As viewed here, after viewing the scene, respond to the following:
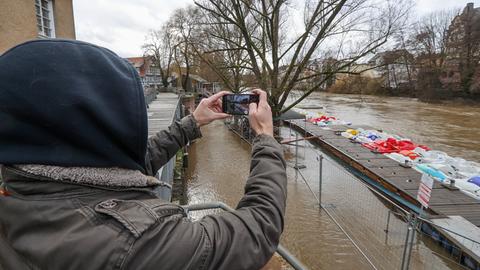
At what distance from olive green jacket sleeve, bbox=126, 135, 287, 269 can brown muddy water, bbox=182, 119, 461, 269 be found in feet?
13.4

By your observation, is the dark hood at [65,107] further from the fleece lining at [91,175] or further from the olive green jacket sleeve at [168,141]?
the olive green jacket sleeve at [168,141]

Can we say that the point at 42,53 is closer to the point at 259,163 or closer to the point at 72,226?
the point at 72,226

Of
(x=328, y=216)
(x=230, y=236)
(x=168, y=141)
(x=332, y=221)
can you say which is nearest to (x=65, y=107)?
(x=230, y=236)

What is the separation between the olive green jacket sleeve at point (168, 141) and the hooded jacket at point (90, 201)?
31.9 inches

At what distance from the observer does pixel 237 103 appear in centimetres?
193

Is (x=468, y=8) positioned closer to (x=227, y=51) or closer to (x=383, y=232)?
(x=227, y=51)

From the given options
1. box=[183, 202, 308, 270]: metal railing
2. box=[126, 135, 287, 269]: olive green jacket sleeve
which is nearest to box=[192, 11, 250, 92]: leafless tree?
box=[183, 202, 308, 270]: metal railing

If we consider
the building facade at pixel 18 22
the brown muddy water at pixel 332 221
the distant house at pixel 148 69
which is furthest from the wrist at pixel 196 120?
the distant house at pixel 148 69

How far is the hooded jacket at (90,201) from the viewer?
777 mm

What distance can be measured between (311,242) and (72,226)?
6.47 m

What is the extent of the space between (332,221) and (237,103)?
6.39 m

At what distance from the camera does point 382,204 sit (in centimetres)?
874

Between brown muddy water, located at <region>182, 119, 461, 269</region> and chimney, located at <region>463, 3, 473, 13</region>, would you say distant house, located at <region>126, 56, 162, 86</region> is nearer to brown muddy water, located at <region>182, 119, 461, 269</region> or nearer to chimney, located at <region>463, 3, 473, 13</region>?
brown muddy water, located at <region>182, 119, 461, 269</region>

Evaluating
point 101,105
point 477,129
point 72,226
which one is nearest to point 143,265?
point 72,226
